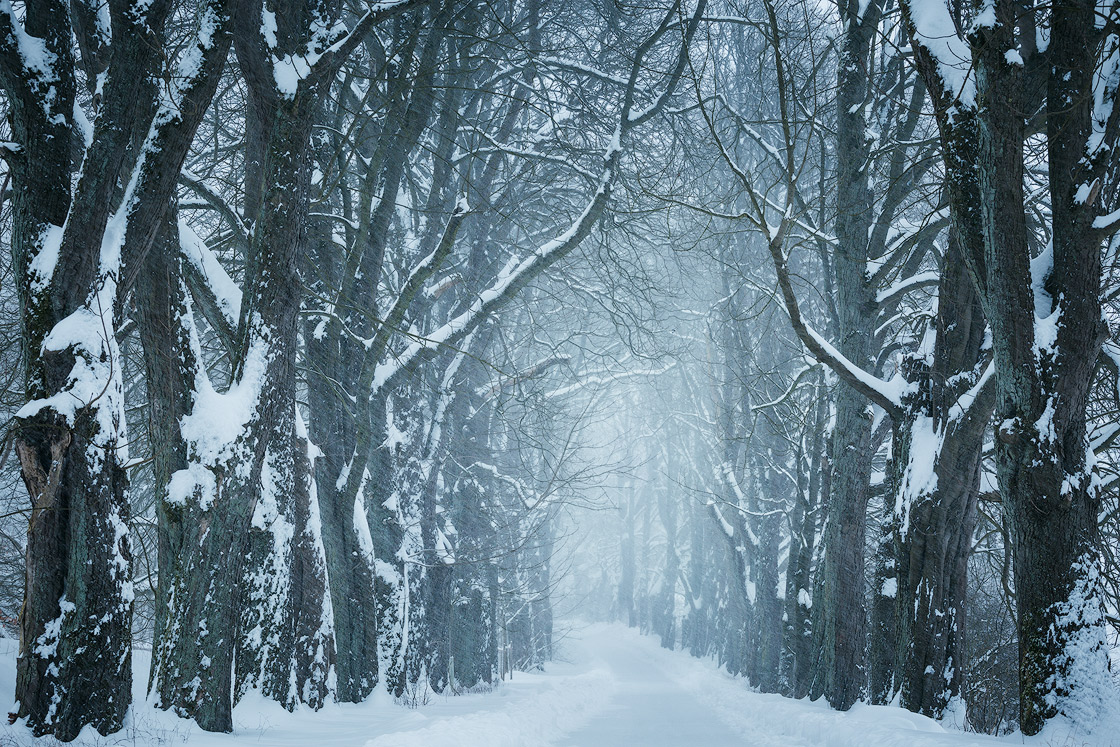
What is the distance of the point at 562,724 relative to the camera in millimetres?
11578

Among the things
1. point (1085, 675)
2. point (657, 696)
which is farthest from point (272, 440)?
point (657, 696)

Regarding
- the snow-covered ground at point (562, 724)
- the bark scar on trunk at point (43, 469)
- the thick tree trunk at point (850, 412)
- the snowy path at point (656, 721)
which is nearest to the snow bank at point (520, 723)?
the snow-covered ground at point (562, 724)

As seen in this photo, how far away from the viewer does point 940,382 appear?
7504 mm

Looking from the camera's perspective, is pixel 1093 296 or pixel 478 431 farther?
pixel 478 431

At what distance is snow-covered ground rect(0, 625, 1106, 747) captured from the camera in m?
5.07

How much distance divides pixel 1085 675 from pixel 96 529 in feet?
19.2

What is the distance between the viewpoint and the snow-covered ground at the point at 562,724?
5.07 metres

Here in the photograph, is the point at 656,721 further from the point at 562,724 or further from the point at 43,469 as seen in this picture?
the point at 43,469

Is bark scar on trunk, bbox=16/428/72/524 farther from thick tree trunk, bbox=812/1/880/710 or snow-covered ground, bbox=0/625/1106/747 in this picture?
thick tree trunk, bbox=812/1/880/710

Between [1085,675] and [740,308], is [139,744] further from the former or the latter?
[740,308]

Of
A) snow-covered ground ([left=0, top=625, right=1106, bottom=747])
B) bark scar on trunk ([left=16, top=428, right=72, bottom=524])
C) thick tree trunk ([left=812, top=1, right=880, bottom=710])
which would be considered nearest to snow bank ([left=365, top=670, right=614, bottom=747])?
snow-covered ground ([left=0, top=625, right=1106, bottom=747])

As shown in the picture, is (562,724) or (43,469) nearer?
(43,469)

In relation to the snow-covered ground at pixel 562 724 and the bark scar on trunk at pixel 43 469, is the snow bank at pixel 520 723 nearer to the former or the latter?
the snow-covered ground at pixel 562 724

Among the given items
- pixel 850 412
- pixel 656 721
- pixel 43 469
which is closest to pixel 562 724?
pixel 656 721
